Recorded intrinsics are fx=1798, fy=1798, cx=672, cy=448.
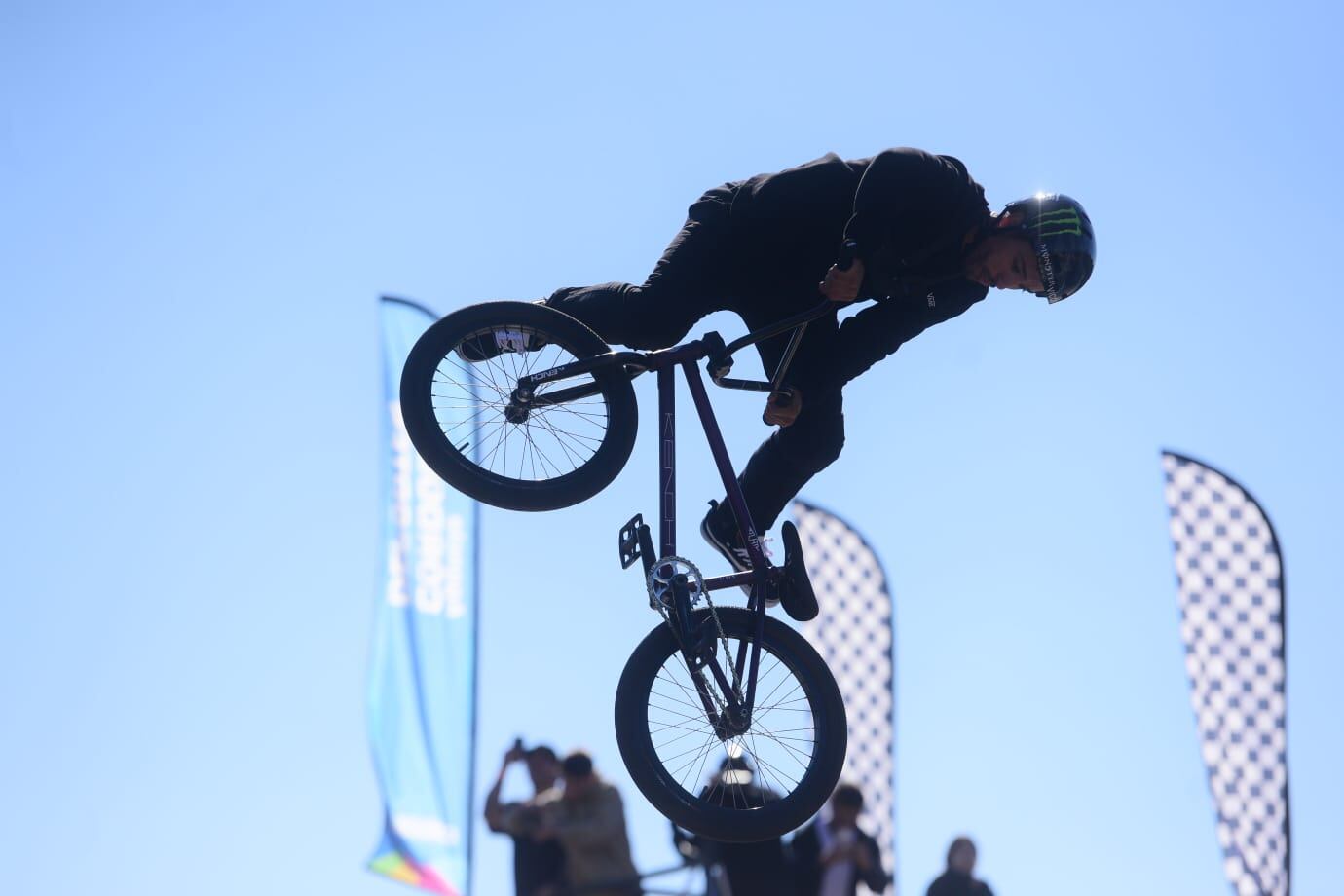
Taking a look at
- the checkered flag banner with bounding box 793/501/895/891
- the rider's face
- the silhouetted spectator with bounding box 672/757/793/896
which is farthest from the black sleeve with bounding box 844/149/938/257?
the checkered flag banner with bounding box 793/501/895/891

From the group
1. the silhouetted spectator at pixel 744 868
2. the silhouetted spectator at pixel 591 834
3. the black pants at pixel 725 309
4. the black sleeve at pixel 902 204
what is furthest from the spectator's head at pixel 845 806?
the black sleeve at pixel 902 204

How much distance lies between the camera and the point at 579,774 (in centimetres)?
834

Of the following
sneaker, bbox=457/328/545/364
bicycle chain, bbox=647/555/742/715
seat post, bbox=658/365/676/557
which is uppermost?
sneaker, bbox=457/328/545/364

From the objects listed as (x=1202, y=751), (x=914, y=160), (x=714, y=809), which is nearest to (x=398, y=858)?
(x=1202, y=751)

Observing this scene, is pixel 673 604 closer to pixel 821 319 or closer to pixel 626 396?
pixel 626 396

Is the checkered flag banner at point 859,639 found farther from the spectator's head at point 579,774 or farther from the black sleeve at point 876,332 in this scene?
the black sleeve at point 876,332

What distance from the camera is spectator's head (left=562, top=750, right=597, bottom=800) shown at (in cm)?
834

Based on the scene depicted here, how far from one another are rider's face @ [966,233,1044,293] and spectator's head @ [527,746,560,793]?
3.84 m

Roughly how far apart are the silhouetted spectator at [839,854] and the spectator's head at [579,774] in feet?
3.36

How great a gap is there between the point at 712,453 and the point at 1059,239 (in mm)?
1291

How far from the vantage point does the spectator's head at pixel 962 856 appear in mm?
8742

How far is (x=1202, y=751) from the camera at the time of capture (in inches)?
504

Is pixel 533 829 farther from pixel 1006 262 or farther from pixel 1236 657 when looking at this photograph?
pixel 1236 657

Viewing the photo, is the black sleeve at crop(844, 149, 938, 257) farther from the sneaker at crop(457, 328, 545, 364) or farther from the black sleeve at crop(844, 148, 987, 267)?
the sneaker at crop(457, 328, 545, 364)
